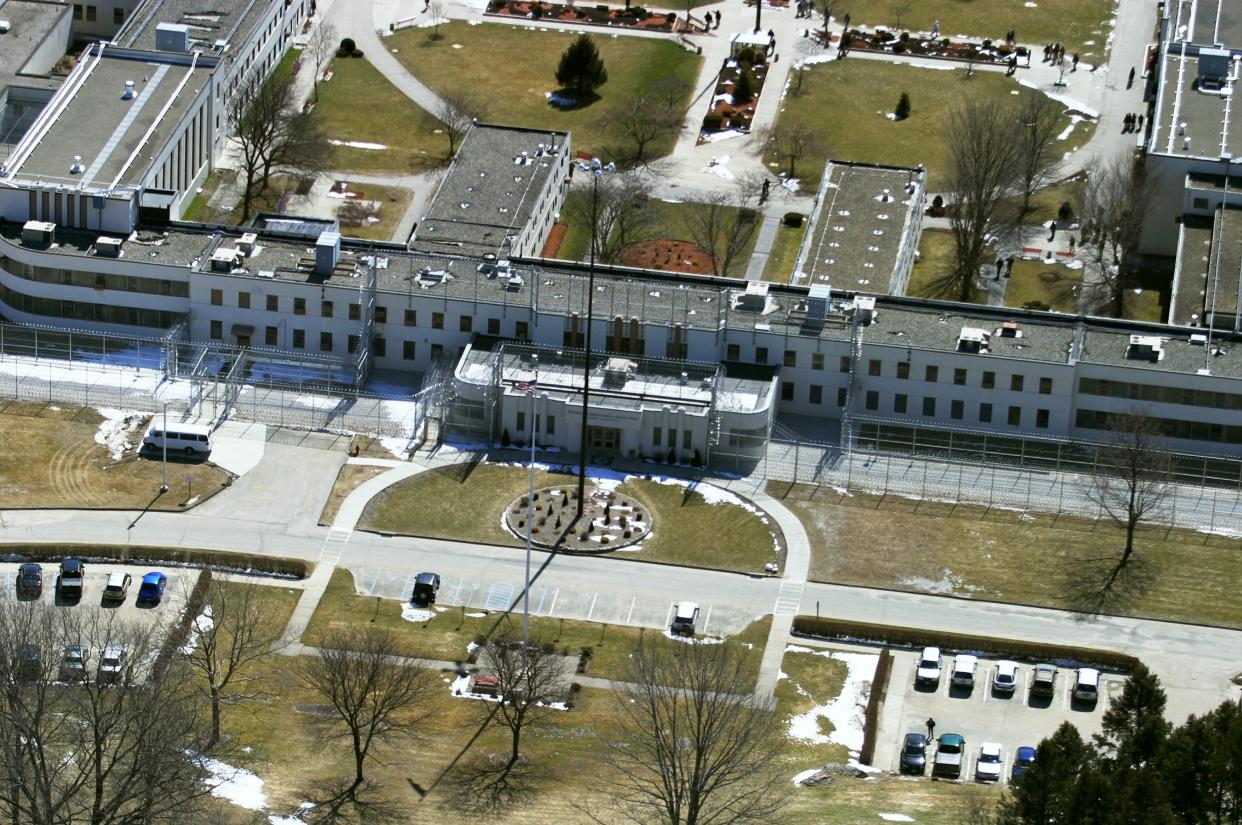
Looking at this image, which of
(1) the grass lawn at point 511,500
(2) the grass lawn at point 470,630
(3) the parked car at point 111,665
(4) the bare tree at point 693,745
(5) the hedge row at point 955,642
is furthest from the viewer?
(1) the grass lawn at point 511,500

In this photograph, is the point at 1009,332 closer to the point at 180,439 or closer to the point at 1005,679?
the point at 1005,679

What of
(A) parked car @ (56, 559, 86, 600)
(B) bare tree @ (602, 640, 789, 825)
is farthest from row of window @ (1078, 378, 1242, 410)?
(A) parked car @ (56, 559, 86, 600)

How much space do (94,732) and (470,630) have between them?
29854mm

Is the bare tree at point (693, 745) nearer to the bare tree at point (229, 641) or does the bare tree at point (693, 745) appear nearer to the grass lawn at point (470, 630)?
the grass lawn at point (470, 630)

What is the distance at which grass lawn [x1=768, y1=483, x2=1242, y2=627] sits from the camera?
168m

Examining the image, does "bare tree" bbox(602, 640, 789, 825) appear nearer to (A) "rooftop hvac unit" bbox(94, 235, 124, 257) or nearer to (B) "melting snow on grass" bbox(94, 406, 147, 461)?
(B) "melting snow on grass" bbox(94, 406, 147, 461)

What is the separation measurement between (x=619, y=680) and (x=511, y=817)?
15337 mm

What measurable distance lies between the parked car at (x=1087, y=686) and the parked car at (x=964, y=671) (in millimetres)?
5803

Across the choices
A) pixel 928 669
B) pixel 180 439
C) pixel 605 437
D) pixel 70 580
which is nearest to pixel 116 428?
pixel 180 439

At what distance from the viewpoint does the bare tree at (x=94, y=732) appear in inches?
5335

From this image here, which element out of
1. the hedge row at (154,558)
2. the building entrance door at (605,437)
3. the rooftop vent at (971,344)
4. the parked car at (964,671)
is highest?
the rooftop vent at (971,344)

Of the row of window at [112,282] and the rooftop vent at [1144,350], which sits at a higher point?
the rooftop vent at [1144,350]

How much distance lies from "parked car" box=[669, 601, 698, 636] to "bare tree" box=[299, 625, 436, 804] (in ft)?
50.3

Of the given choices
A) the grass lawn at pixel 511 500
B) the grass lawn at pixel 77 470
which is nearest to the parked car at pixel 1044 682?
the grass lawn at pixel 511 500
